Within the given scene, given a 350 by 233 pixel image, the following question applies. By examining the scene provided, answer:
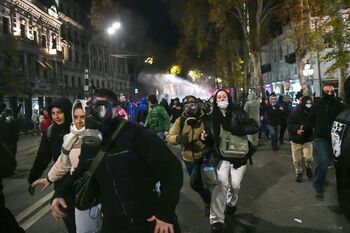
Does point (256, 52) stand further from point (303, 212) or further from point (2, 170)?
point (2, 170)

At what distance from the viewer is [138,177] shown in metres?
3.04

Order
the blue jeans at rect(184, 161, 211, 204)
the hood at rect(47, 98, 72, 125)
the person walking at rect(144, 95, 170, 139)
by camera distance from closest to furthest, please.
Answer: the hood at rect(47, 98, 72, 125)
the blue jeans at rect(184, 161, 211, 204)
the person walking at rect(144, 95, 170, 139)

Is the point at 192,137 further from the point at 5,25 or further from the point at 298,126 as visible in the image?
the point at 5,25

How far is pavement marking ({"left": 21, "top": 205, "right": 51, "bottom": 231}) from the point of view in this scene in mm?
6617

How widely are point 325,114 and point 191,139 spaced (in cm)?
232

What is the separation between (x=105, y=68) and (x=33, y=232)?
64.8 m

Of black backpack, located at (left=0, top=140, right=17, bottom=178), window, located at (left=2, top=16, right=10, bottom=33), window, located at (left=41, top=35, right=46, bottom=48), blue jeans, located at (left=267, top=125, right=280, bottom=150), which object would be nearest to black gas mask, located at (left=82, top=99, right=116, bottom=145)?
black backpack, located at (left=0, top=140, right=17, bottom=178)

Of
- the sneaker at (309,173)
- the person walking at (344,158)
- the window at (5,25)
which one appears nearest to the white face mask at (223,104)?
the person walking at (344,158)

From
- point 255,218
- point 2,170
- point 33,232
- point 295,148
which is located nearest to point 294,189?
point 295,148

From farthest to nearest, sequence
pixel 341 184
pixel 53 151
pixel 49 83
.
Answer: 1. pixel 49 83
2. pixel 53 151
3. pixel 341 184

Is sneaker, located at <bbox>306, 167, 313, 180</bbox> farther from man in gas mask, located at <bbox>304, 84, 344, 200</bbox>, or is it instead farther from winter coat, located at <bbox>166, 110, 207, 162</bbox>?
winter coat, located at <bbox>166, 110, 207, 162</bbox>

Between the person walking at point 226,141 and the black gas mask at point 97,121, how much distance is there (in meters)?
3.10

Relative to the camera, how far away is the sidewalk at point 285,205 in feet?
19.7

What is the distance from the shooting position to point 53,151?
496 centimetres
